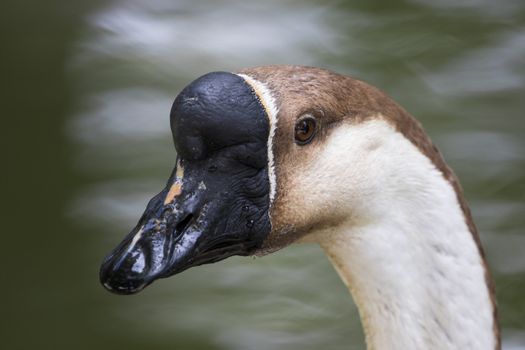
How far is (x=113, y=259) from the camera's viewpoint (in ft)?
8.96

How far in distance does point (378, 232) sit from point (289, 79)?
508 mm

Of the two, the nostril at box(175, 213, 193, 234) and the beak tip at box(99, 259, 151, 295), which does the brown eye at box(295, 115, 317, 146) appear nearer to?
the nostril at box(175, 213, 193, 234)

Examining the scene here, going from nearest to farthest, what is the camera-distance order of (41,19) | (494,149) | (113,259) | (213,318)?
(113,259), (213,318), (494,149), (41,19)

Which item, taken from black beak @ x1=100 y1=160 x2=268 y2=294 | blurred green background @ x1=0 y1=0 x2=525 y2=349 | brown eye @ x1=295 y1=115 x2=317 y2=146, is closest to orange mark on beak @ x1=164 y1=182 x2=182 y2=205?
black beak @ x1=100 y1=160 x2=268 y2=294

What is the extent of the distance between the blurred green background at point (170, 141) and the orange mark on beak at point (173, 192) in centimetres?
245

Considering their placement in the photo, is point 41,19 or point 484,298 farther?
point 41,19

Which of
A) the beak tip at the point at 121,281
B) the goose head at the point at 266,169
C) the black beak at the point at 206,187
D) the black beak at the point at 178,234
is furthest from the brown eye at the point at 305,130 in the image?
the beak tip at the point at 121,281

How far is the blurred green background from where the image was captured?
5.40 m

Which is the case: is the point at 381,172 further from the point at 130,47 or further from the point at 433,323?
the point at 130,47

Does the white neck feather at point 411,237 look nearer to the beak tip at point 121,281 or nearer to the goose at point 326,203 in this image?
the goose at point 326,203

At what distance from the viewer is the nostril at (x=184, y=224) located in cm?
276

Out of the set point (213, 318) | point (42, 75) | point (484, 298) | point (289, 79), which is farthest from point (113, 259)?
point (42, 75)

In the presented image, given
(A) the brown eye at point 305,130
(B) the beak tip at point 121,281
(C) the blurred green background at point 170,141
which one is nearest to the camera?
(B) the beak tip at point 121,281

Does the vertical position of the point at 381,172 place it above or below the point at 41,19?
below
